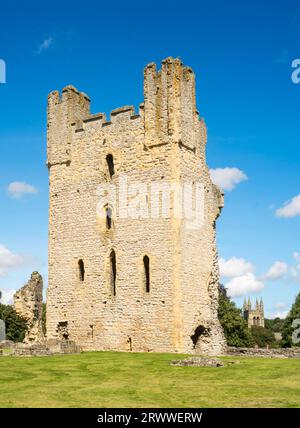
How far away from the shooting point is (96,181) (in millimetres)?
23875

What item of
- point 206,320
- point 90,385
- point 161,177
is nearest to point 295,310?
point 206,320

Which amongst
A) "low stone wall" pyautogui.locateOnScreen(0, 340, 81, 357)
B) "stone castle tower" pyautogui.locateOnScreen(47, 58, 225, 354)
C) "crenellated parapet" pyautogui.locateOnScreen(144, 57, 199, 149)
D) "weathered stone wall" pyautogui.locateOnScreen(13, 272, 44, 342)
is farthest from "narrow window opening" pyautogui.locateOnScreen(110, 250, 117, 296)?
"crenellated parapet" pyautogui.locateOnScreen(144, 57, 199, 149)

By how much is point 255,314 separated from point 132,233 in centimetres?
10587

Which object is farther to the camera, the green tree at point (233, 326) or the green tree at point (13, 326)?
the green tree at point (13, 326)

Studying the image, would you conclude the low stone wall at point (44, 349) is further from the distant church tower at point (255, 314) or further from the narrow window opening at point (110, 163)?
the distant church tower at point (255, 314)

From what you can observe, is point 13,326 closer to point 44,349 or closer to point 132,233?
point 44,349

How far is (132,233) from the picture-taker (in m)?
22.3

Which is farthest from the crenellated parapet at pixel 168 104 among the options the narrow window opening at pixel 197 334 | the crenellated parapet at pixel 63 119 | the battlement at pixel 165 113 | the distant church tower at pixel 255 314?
the distant church tower at pixel 255 314

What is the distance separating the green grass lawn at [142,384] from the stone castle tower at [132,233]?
12.8 ft

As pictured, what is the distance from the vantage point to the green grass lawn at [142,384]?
33.2ft

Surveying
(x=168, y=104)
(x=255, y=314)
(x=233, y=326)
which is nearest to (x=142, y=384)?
(x=168, y=104)

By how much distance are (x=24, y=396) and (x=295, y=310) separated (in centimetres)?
3505

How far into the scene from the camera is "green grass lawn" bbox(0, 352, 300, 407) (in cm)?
1012
